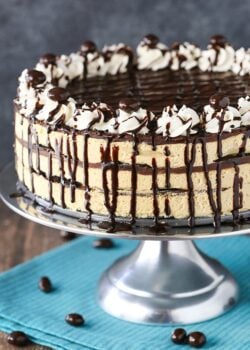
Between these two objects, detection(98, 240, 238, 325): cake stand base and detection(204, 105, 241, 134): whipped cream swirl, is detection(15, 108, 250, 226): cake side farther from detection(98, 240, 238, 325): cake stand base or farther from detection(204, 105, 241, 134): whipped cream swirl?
detection(98, 240, 238, 325): cake stand base

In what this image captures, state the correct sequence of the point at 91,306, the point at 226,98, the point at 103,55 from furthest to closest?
the point at 103,55 < the point at 91,306 < the point at 226,98

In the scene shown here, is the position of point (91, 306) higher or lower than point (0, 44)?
lower

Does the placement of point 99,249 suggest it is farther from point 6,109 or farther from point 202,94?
point 6,109

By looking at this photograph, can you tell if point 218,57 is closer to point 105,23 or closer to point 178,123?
point 178,123

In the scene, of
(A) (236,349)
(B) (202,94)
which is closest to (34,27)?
(B) (202,94)

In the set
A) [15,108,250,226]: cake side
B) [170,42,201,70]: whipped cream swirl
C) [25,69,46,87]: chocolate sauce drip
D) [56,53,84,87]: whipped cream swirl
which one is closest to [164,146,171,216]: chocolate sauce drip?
[15,108,250,226]: cake side

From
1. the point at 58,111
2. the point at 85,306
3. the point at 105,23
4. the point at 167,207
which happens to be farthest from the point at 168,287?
the point at 105,23
